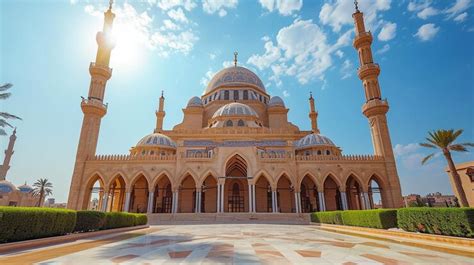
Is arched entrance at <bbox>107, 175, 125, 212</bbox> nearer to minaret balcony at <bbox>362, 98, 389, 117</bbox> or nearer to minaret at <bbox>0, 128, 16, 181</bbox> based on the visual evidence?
minaret balcony at <bbox>362, 98, 389, 117</bbox>

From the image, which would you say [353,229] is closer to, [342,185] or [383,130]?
[342,185]

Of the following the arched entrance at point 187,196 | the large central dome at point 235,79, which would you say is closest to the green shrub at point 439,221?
the arched entrance at point 187,196

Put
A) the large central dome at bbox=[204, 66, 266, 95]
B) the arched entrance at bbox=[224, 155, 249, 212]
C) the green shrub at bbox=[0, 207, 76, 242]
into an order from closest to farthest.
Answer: the green shrub at bbox=[0, 207, 76, 242] < the arched entrance at bbox=[224, 155, 249, 212] < the large central dome at bbox=[204, 66, 266, 95]

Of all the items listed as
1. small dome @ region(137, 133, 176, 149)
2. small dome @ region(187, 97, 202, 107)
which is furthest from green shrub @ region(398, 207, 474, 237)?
small dome @ region(187, 97, 202, 107)

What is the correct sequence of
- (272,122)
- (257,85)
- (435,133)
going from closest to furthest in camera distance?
(435,133), (272,122), (257,85)

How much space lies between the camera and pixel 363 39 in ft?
93.4

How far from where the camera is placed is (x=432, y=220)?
8.72 m

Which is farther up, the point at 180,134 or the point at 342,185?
the point at 180,134

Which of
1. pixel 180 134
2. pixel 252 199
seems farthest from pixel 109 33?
pixel 252 199

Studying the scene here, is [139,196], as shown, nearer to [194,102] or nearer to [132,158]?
[132,158]

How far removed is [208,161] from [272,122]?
16.1 m

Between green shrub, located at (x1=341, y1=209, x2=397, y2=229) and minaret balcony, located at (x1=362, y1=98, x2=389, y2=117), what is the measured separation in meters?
16.6

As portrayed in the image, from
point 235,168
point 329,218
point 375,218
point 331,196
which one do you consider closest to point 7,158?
point 235,168

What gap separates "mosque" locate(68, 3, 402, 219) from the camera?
2508 centimetres
